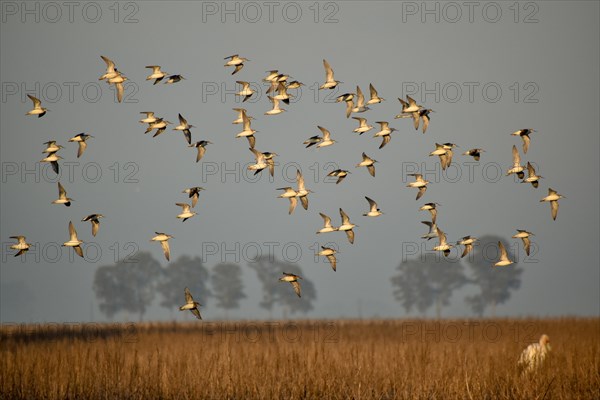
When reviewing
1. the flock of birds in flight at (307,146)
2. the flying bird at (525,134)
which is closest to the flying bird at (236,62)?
the flock of birds in flight at (307,146)

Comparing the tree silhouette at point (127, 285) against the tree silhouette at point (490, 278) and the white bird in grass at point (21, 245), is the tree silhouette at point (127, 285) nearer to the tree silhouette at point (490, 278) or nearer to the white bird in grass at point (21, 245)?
the tree silhouette at point (490, 278)

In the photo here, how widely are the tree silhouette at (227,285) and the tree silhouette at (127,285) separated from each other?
1097 centimetres

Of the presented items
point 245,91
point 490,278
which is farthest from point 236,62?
point 490,278

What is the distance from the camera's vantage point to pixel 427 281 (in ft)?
380

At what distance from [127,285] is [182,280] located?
8.03 metres

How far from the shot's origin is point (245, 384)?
1708 centimetres

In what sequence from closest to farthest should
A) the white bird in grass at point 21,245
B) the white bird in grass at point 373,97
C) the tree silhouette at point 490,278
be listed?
the white bird in grass at point 21,245 < the white bird in grass at point 373,97 < the tree silhouette at point 490,278

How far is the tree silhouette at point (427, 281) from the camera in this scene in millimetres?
112938

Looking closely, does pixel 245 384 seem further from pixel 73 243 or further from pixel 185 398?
pixel 73 243

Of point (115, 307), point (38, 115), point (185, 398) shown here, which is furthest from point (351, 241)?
point (115, 307)

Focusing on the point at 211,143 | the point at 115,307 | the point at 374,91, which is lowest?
the point at 115,307

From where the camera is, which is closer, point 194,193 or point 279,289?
point 194,193

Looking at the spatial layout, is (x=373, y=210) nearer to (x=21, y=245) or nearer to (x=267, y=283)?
(x=21, y=245)

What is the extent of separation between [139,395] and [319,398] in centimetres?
394
